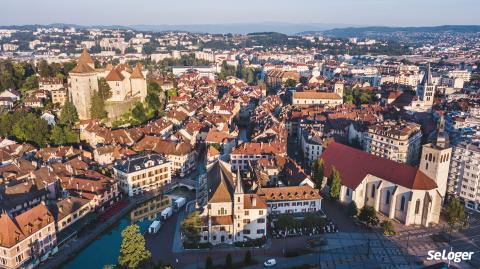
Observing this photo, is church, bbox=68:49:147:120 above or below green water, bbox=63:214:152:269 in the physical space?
above

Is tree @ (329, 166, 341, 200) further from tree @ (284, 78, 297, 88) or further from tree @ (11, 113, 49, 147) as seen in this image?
tree @ (284, 78, 297, 88)

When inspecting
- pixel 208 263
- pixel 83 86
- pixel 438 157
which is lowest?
pixel 208 263

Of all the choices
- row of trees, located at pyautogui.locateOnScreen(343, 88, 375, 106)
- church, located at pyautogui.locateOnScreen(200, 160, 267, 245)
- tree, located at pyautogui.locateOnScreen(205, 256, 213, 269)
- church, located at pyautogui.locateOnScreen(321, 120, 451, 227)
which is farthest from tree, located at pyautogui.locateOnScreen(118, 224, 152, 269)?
row of trees, located at pyautogui.locateOnScreen(343, 88, 375, 106)

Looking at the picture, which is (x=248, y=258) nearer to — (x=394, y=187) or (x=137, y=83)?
(x=394, y=187)

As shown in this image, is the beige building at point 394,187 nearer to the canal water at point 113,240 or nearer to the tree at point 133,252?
the canal water at point 113,240

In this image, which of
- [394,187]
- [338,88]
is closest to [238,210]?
[394,187]
